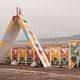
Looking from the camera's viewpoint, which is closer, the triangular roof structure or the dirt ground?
the dirt ground

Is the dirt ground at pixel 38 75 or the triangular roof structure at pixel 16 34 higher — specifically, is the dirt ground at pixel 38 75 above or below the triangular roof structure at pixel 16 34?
below

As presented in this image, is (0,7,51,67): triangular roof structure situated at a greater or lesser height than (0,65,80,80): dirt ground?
greater

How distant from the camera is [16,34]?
110 ft

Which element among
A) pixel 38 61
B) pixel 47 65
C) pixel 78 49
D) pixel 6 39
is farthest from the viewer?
pixel 6 39

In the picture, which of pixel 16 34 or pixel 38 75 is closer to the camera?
pixel 38 75

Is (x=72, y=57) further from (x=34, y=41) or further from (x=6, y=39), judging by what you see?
(x=6, y=39)

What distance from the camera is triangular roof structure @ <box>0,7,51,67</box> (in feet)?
98.8

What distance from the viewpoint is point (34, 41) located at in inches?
1234

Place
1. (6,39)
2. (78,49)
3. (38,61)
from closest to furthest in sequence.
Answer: (78,49) → (38,61) → (6,39)

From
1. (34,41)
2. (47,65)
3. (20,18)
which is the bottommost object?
(47,65)

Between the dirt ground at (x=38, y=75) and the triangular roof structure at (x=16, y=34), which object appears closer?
the dirt ground at (x=38, y=75)

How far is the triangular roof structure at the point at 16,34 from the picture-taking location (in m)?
30.1

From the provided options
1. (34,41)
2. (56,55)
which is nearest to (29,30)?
(34,41)

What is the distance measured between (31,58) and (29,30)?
328 cm
